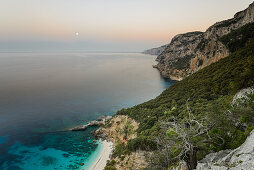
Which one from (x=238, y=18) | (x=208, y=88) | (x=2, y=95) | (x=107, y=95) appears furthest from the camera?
(x=107, y=95)

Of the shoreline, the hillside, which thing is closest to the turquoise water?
the shoreline

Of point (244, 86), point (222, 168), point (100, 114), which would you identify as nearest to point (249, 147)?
point (222, 168)

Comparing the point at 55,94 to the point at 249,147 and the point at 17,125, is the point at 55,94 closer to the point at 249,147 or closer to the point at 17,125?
the point at 17,125

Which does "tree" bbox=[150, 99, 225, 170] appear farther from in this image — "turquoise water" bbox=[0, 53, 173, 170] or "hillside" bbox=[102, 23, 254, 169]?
"turquoise water" bbox=[0, 53, 173, 170]

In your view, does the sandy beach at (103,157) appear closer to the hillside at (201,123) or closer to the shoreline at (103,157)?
the shoreline at (103,157)

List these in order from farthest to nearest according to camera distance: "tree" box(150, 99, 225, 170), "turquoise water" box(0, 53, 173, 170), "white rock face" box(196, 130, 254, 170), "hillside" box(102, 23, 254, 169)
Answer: "turquoise water" box(0, 53, 173, 170), "hillside" box(102, 23, 254, 169), "tree" box(150, 99, 225, 170), "white rock face" box(196, 130, 254, 170)

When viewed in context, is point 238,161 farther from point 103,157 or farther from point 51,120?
point 51,120
